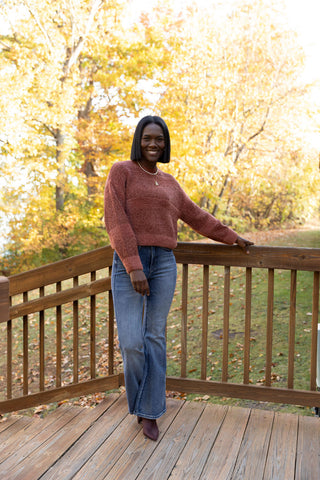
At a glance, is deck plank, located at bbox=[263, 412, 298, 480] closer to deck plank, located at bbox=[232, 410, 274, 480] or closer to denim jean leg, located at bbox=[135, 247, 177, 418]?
deck plank, located at bbox=[232, 410, 274, 480]

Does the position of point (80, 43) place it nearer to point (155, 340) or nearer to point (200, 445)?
point (155, 340)

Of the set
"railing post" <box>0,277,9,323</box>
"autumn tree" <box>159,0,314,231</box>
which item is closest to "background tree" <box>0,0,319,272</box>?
"autumn tree" <box>159,0,314,231</box>

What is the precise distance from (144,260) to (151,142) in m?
0.64

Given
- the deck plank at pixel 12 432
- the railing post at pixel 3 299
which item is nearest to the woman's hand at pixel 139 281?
the deck plank at pixel 12 432

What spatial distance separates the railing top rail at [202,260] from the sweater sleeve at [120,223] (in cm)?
57

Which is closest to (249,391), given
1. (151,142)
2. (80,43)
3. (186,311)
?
(186,311)

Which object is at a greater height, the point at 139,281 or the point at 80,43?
the point at 80,43

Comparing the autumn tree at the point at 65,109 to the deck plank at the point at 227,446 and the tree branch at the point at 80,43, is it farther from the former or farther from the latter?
the deck plank at the point at 227,446

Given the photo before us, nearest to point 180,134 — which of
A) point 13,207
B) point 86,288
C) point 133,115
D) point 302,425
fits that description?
point 133,115

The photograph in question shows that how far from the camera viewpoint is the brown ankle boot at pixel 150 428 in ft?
8.07

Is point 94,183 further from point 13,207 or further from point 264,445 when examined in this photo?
point 264,445

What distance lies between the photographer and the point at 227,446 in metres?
2.37

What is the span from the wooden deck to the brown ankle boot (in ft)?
0.12

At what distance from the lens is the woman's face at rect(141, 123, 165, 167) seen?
2.52 m
